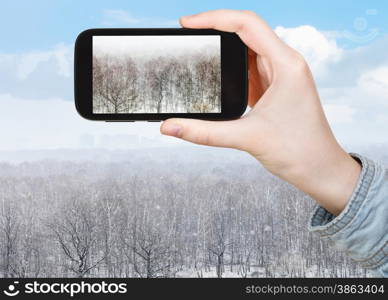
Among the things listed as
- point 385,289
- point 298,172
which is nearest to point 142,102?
point 298,172

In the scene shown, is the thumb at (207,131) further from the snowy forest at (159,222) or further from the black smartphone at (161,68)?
the snowy forest at (159,222)

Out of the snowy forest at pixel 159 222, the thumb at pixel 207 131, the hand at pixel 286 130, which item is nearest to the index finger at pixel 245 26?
the hand at pixel 286 130

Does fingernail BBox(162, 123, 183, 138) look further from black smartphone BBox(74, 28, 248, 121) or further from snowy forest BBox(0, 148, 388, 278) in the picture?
snowy forest BBox(0, 148, 388, 278)

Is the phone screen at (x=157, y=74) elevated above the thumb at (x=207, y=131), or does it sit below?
above

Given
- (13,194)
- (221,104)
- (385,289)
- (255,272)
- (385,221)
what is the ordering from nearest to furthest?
(385,221) → (221,104) → (385,289) → (255,272) → (13,194)

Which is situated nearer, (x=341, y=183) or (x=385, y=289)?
(x=341, y=183)

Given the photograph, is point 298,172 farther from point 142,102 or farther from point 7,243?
point 7,243

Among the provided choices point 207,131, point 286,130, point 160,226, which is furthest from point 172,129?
point 160,226
